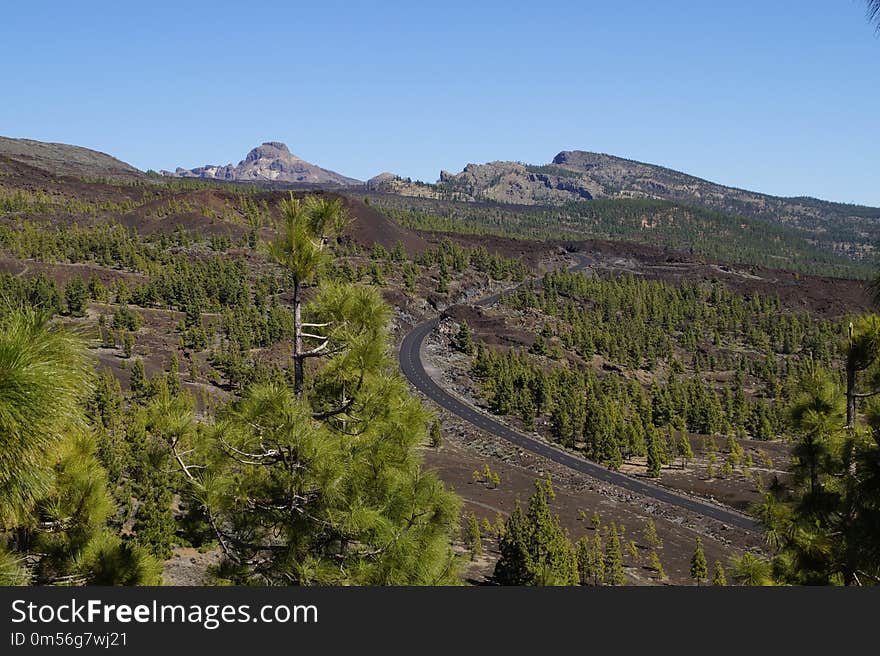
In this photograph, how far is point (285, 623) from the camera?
3912 mm

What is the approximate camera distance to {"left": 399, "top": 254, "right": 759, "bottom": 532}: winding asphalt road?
4927 cm

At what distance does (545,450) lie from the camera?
6166cm

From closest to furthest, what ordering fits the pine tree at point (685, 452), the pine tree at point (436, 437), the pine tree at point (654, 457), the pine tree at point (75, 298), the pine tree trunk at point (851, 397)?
the pine tree trunk at point (851, 397), the pine tree at point (436, 437), the pine tree at point (654, 457), the pine tree at point (685, 452), the pine tree at point (75, 298)

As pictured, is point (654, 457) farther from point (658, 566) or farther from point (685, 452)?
point (658, 566)

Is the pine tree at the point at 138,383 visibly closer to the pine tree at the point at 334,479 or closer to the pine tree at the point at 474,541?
the pine tree at the point at 474,541

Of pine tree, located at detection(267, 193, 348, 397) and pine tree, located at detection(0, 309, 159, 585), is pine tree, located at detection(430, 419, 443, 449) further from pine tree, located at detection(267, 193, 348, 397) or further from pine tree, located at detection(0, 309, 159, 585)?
pine tree, located at detection(0, 309, 159, 585)

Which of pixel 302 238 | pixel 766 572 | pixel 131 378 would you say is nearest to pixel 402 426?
pixel 302 238

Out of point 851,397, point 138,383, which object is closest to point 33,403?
point 851,397

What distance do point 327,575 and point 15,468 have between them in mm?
3801

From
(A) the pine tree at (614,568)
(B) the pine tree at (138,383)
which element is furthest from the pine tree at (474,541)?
(B) the pine tree at (138,383)

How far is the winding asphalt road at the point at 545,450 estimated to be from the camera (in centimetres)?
4927

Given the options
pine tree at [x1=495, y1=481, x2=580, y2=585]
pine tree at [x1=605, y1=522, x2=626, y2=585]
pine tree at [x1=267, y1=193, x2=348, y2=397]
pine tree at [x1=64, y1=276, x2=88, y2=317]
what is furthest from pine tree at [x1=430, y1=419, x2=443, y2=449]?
pine tree at [x1=267, y1=193, x2=348, y2=397]

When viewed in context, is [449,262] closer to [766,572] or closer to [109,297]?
[109,297]

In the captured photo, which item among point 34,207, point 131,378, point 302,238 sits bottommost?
point 131,378
